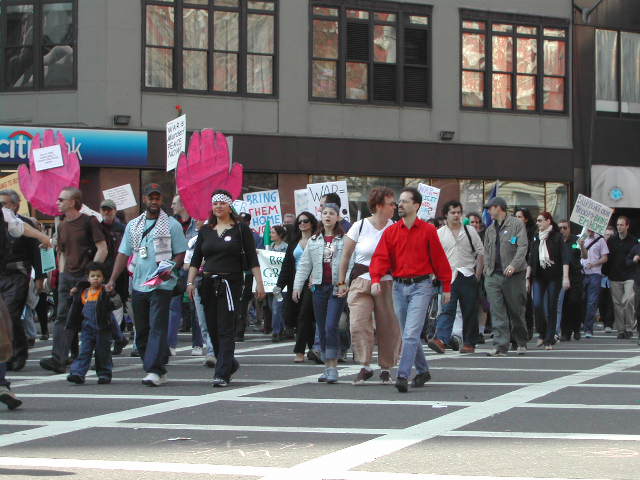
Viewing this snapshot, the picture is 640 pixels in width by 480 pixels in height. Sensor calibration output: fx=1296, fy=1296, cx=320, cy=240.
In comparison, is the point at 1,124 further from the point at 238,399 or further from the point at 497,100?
the point at 238,399

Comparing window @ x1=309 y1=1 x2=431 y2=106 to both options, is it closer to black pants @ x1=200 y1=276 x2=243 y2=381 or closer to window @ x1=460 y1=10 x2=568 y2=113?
window @ x1=460 y1=10 x2=568 y2=113

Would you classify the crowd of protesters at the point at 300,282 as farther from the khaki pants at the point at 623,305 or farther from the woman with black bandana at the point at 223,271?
the khaki pants at the point at 623,305

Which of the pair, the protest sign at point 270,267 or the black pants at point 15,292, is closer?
the black pants at point 15,292

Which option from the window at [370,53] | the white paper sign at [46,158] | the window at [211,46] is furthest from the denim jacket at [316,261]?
the window at [370,53]

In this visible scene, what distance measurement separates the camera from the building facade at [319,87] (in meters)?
29.0

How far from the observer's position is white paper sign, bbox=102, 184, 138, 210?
22.2 m

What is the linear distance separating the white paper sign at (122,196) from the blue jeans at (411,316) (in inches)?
414

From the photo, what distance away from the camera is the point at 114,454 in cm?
829

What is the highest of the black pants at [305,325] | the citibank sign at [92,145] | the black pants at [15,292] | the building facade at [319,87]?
the building facade at [319,87]

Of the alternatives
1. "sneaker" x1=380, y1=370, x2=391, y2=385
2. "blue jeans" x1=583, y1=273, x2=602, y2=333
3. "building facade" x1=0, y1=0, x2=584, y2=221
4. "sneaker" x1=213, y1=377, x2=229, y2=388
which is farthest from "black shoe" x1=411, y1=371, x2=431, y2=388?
"building facade" x1=0, y1=0, x2=584, y2=221

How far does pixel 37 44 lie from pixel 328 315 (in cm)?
1778

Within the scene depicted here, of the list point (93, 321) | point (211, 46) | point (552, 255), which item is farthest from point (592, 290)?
point (211, 46)

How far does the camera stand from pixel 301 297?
1605cm

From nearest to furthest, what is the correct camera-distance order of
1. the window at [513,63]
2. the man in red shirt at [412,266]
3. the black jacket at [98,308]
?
the man in red shirt at [412,266]
the black jacket at [98,308]
the window at [513,63]
